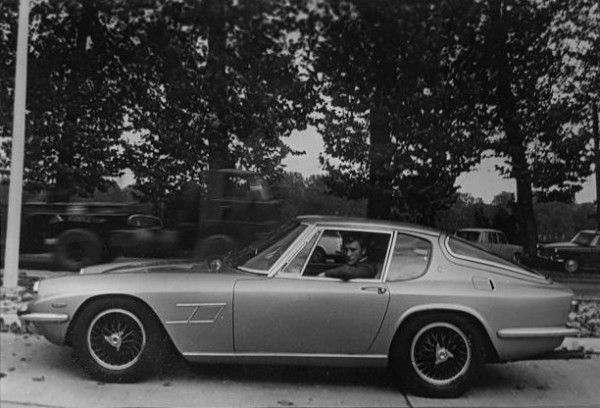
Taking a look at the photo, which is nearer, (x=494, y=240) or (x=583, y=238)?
(x=494, y=240)

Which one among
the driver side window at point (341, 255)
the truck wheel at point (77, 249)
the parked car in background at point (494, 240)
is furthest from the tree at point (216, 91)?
the parked car in background at point (494, 240)

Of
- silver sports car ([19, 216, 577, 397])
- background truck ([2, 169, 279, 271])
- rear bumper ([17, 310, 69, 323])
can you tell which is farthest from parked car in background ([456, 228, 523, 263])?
rear bumper ([17, 310, 69, 323])

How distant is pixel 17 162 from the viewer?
4.29 meters

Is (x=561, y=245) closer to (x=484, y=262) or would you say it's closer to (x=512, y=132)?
(x=512, y=132)

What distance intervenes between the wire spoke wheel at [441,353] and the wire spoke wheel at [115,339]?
1499 mm

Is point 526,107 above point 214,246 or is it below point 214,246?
above

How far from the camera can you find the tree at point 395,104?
3.84 metres

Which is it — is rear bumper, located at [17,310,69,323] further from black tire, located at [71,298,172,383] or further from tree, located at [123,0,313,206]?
tree, located at [123,0,313,206]

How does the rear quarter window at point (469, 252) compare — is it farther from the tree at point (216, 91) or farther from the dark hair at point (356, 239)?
the tree at point (216, 91)

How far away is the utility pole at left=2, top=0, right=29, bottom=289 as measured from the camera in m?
4.25

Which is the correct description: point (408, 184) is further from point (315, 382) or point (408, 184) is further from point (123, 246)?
point (123, 246)

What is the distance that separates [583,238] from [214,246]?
2.64m

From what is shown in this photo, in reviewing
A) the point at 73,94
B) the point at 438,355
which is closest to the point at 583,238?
the point at 438,355

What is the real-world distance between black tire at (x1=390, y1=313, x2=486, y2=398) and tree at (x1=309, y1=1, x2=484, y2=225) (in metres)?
0.88
